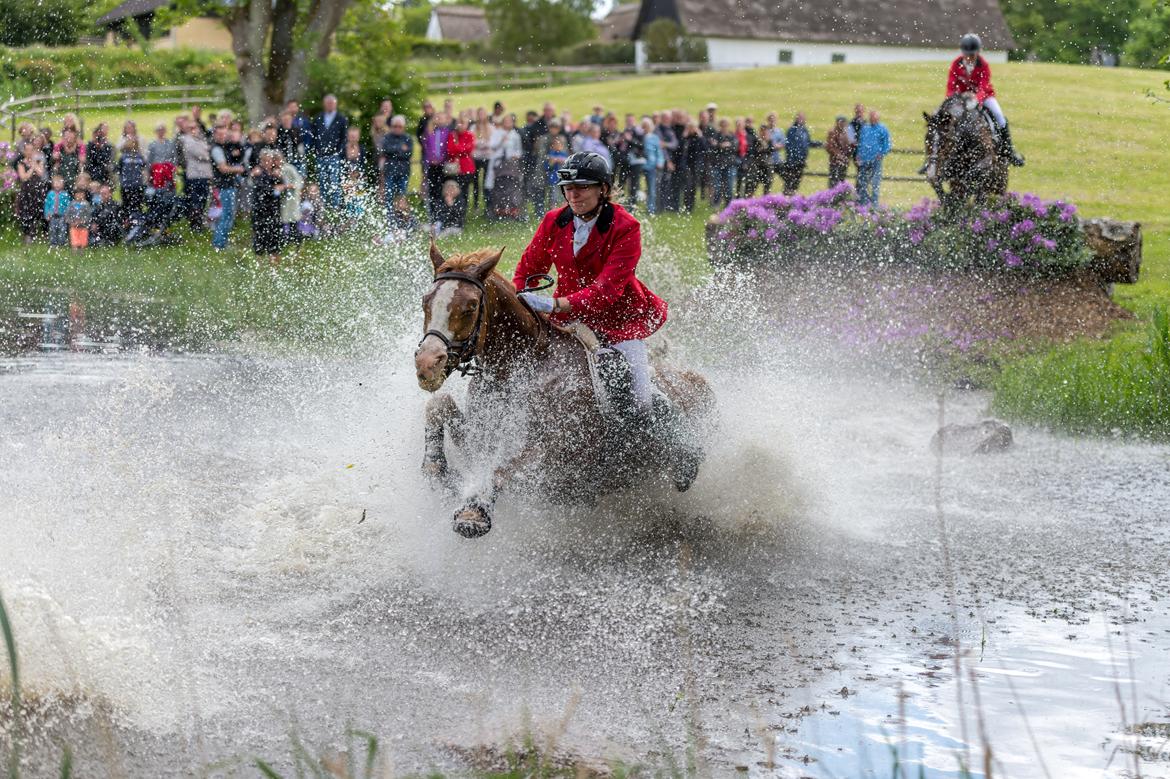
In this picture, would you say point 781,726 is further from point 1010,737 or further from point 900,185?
point 900,185

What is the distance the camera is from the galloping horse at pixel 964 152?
60.6 ft

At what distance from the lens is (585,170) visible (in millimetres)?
8234

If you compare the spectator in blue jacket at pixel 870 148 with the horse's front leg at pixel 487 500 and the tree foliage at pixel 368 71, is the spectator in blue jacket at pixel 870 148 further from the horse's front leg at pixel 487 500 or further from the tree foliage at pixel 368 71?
the horse's front leg at pixel 487 500

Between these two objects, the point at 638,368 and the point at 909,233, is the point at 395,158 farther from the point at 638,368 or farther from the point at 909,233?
the point at 638,368

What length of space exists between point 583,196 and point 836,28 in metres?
76.1

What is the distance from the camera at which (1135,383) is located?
1420 cm

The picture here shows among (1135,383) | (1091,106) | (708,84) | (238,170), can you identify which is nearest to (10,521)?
(1135,383)

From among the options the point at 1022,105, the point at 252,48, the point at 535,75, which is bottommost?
the point at 1022,105

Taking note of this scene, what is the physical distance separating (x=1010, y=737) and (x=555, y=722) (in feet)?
6.62

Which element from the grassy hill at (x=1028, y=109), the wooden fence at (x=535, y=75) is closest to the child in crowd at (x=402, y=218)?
the grassy hill at (x=1028, y=109)

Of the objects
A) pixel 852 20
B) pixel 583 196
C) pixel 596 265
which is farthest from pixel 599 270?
pixel 852 20

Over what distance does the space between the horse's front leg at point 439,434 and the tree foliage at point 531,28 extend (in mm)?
65917

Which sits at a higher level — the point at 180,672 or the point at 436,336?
the point at 436,336

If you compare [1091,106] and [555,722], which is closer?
[555,722]
